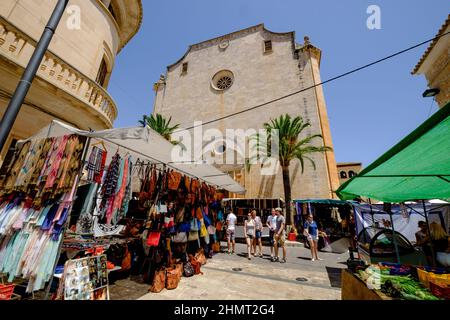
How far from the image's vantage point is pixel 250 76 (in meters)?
23.5

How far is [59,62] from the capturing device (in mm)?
6516

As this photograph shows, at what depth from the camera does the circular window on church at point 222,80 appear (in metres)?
24.8

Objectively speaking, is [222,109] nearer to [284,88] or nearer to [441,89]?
[284,88]

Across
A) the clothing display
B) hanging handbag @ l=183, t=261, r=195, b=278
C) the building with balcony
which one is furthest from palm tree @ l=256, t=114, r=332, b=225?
the building with balcony

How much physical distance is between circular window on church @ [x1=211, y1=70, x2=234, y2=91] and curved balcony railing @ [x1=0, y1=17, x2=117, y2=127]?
1838 cm

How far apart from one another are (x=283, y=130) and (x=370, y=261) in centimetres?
1276

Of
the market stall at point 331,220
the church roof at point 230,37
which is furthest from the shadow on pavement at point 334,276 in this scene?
the church roof at point 230,37

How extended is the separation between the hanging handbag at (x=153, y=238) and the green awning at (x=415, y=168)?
17.2ft

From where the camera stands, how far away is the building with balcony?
5582mm

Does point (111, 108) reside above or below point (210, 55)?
below

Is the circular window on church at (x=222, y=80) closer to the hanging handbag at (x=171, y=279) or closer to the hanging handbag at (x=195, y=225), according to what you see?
the hanging handbag at (x=195, y=225)

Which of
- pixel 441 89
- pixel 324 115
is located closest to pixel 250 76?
pixel 324 115

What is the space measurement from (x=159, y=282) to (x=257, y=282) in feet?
8.92

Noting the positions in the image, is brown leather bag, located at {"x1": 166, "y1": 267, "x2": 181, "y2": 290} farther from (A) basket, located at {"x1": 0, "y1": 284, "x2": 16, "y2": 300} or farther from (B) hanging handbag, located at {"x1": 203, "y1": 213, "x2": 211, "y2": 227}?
(B) hanging handbag, located at {"x1": 203, "y1": 213, "x2": 211, "y2": 227}
